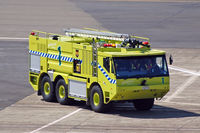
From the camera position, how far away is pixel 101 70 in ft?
94.2

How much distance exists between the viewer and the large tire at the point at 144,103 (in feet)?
97.9

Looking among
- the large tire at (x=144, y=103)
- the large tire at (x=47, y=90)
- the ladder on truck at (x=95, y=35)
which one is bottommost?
the large tire at (x=144, y=103)

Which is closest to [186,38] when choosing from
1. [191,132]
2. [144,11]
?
[144,11]

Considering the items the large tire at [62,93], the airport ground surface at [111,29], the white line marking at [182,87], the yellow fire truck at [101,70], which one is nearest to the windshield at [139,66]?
the yellow fire truck at [101,70]

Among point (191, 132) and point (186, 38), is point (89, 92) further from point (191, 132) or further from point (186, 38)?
point (186, 38)

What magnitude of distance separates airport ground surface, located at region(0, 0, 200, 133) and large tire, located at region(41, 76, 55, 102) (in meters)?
0.51

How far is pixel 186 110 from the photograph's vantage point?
30.1m

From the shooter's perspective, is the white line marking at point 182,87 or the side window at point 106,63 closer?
the side window at point 106,63

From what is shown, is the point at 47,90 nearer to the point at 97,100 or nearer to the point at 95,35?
the point at 95,35

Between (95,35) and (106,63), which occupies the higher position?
(95,35)

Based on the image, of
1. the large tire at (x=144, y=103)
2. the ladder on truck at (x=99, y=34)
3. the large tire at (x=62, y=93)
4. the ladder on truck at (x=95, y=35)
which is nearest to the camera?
the ladder on truck at (x=95, y=35)

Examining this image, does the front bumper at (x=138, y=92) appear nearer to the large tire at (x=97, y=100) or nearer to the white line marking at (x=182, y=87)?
the large tire at (x=97, y=100)

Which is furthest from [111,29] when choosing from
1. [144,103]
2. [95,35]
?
[144,103]

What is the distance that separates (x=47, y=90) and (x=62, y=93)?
53.3 inches
